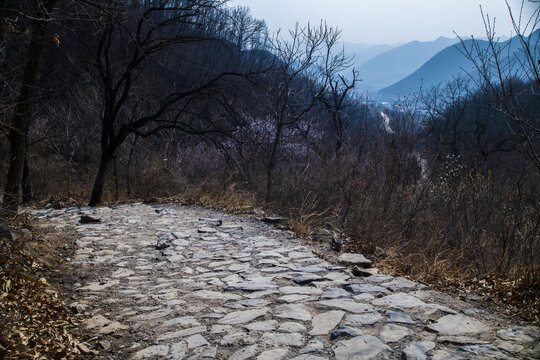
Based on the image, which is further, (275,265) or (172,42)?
(172,42)

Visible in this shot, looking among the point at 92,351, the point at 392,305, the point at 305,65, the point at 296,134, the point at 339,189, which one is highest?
the point at 305,65

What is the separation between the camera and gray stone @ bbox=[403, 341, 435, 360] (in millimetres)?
2476

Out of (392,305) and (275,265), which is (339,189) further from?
(392,305)

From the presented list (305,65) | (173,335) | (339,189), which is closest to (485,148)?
(305,65)

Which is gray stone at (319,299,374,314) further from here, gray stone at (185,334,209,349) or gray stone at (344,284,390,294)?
gray stone at (185,334,209,349)

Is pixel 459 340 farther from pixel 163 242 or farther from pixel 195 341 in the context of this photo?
pixel 163 242

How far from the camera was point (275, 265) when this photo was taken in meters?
4.78

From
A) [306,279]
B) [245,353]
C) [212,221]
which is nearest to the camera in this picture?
[245,353]

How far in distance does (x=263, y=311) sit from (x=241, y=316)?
0.68 feet

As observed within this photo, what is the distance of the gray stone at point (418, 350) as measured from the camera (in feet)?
8.12

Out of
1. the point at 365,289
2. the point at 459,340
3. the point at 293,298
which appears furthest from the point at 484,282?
the point at 293,298

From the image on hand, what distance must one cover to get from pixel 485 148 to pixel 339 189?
25.3 metres

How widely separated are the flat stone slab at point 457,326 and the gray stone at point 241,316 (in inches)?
54.5

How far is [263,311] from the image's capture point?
11.0ft
